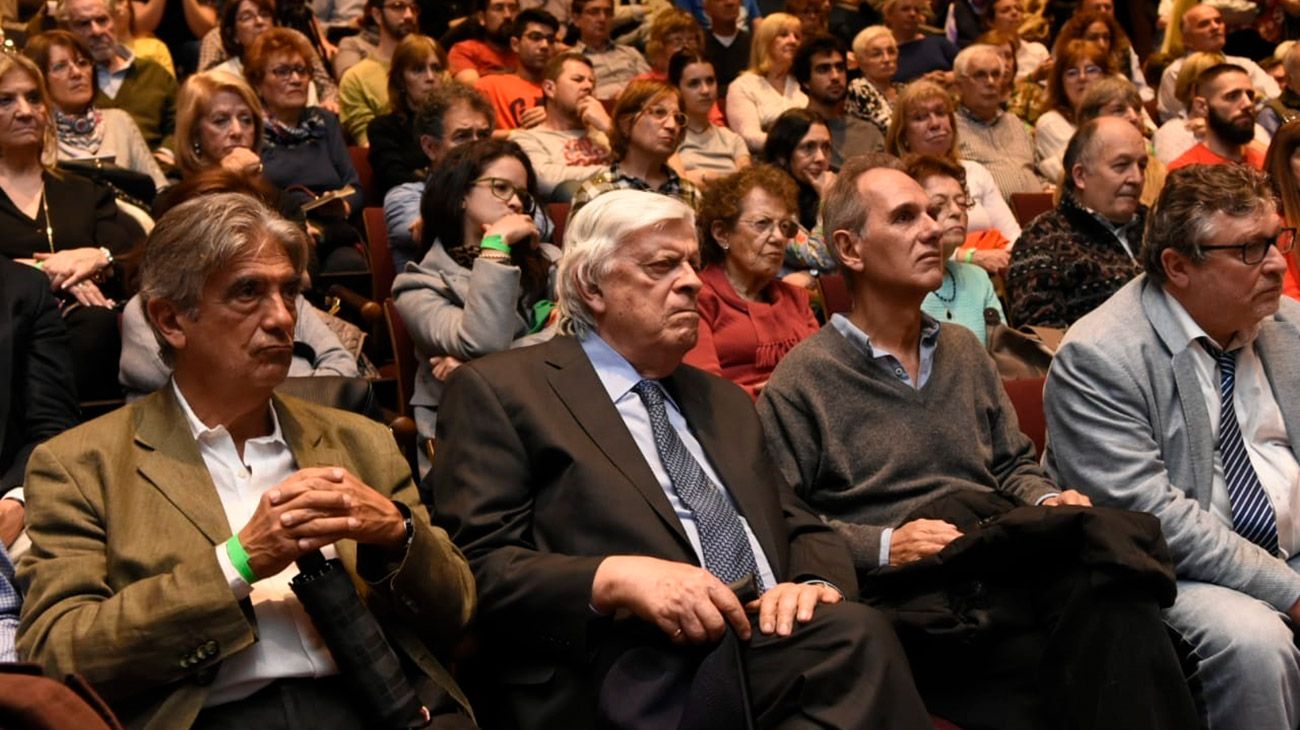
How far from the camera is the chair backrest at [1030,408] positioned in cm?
338

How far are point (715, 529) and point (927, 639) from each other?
1.34 ft

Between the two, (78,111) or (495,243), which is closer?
(495,243)

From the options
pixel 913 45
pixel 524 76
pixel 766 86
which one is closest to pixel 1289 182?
pixel 766 86

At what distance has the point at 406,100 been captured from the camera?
5789mm

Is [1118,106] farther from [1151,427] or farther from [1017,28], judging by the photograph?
[1151,427]

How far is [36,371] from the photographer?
9.72 ft

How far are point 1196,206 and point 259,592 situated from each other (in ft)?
6.23

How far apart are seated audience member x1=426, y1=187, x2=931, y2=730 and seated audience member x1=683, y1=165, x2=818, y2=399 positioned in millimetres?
1103

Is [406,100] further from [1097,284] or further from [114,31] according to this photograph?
[1097,284]

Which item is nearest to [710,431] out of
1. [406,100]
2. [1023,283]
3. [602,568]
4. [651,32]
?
[602,568]

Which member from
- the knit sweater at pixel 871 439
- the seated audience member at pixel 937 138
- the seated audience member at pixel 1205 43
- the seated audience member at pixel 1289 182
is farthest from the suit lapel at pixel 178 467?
the seated audience member at pixel 1205 43

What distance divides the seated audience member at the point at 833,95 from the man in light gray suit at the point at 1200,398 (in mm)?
3553

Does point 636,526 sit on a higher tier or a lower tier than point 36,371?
higher

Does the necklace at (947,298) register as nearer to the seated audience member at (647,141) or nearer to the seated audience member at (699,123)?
the seated audience member at (647,141)
